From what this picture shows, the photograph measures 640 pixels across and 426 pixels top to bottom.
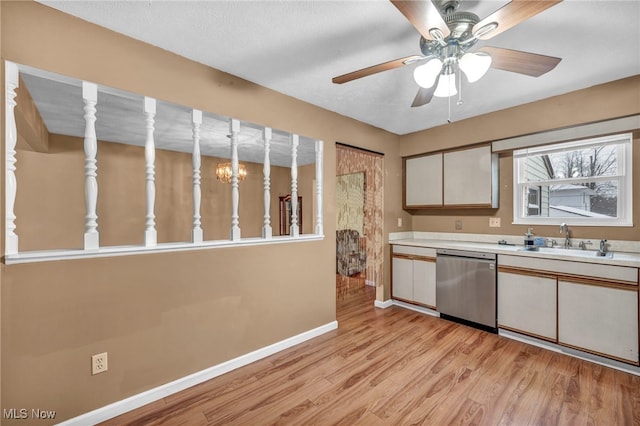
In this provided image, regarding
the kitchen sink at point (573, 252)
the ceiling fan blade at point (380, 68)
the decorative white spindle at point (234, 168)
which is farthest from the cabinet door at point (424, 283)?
the ceiling fan blade at point (380, 68)

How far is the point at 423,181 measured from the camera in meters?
3.96

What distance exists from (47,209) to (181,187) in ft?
5.81

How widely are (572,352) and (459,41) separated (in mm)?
2822

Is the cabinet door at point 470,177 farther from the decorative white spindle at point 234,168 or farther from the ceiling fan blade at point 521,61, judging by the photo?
the decorative white spindle at point 234,168

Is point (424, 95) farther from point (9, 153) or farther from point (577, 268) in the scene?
point (9, 153)

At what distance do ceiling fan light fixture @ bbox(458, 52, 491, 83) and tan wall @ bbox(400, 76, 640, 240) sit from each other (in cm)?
194

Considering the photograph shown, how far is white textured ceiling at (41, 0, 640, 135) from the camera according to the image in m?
1.58

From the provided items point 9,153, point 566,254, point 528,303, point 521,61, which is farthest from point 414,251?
point 9,153

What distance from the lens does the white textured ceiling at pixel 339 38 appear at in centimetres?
158

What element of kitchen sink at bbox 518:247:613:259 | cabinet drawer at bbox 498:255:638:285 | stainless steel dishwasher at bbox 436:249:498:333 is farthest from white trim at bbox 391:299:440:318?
kitchen sink at bbox 518:247:613:259

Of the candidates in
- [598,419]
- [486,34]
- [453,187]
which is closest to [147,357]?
[486,34]

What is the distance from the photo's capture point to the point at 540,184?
314cm

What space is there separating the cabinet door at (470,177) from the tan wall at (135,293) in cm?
206

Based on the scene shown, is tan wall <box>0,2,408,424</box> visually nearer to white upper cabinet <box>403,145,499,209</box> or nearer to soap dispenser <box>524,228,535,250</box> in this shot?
white upper cabinet <box>403,145,499,209</box>
